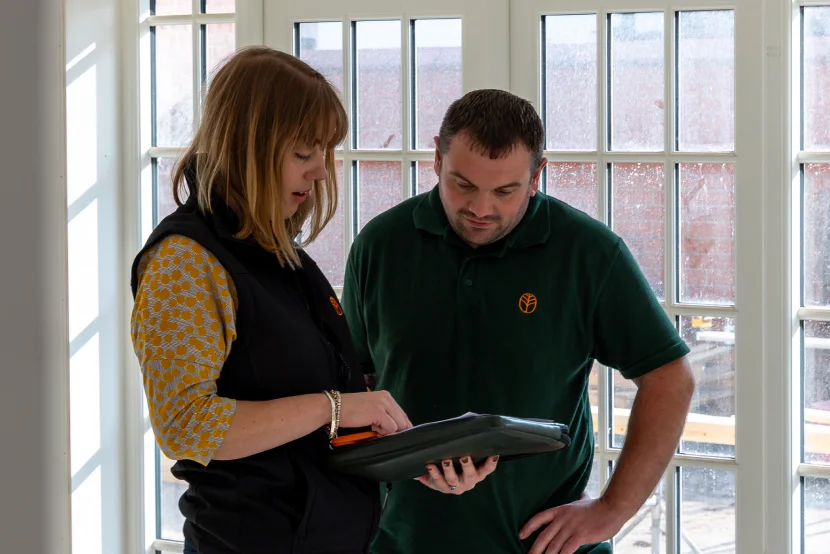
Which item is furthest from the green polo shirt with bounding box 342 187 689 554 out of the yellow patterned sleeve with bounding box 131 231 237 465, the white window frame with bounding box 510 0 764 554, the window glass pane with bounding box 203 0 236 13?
the window glass pane with bounding box 203 0 236 13

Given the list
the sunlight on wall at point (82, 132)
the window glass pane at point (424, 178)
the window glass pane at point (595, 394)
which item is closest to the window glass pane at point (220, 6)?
the sunlight on wall at point (82, 132)

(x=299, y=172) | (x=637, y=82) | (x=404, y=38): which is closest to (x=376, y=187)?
(x=404, y=38)

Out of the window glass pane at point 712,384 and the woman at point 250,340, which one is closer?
the woman at point 250,340

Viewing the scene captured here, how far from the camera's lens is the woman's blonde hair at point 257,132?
1093 mm

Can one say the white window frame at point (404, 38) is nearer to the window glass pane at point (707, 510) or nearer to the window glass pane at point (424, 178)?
the window glass pane at point (424, 178)

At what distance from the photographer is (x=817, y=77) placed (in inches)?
94.5

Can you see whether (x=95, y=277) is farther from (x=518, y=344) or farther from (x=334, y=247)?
(x=518, y=344)

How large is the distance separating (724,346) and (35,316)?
8.29ft

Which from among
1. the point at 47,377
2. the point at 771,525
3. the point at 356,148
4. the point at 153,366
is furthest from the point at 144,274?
the point at 771,525

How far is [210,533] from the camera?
110 centimetres

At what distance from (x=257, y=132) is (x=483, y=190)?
20.8 inches

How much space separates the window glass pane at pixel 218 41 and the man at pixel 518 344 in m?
1.49

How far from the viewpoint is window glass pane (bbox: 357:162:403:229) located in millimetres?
2740

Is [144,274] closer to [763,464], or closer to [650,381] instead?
[650,381]
